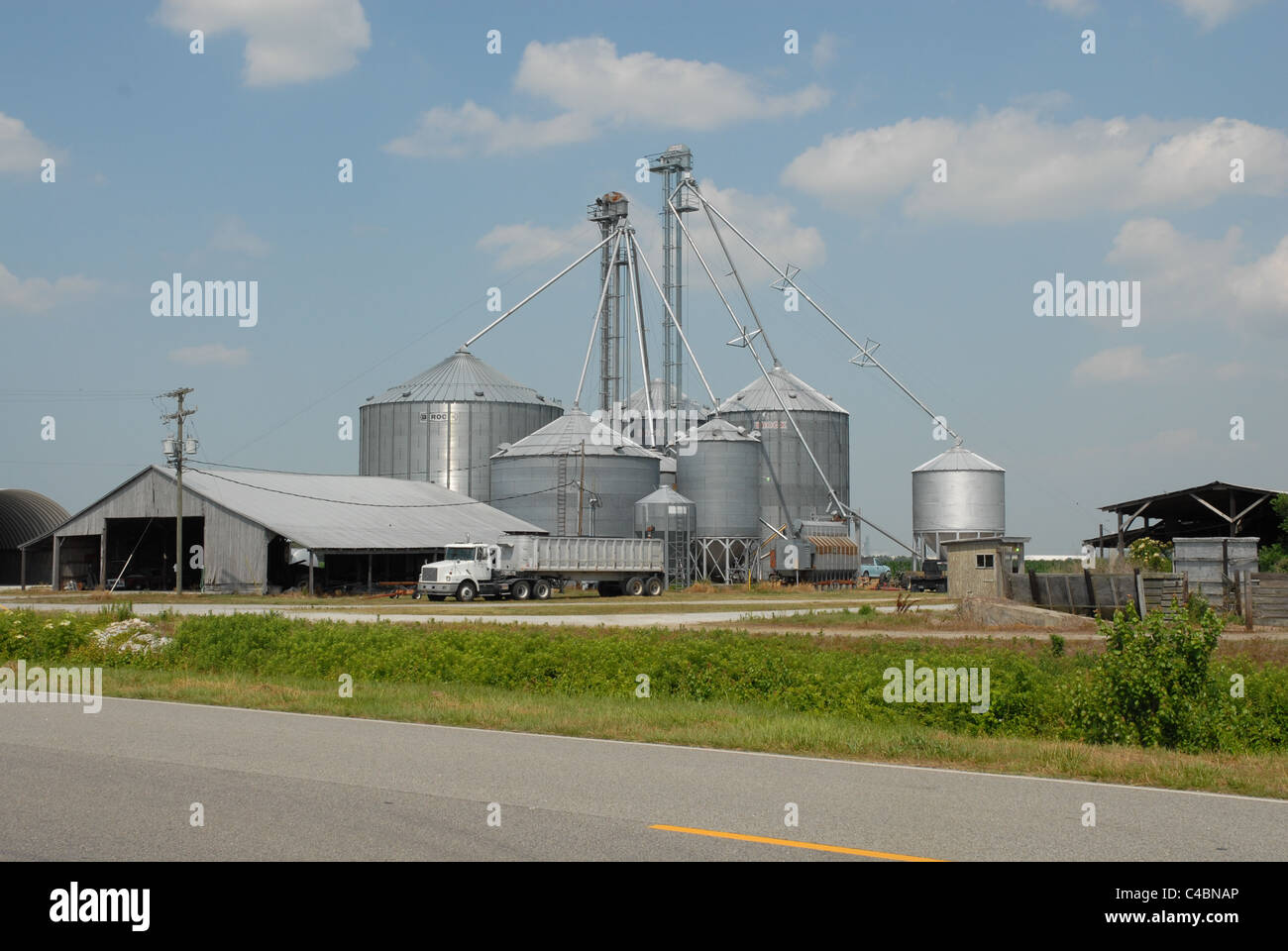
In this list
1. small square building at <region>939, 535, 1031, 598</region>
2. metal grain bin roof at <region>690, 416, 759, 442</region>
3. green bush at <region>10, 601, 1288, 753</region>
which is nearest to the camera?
green bush at <region>10, 601, 1288, 753</region>

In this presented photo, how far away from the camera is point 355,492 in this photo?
78312mm

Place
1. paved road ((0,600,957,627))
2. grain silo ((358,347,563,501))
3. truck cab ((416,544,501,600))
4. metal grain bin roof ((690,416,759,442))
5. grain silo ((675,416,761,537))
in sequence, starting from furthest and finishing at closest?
grain silo ((358,347,563,501)), metal grain bin roof ((690,416,759,442)), grain silo ((675,416,761,537)), truck cab ((416,544,501,600)), paved road ((0,600,957,627))

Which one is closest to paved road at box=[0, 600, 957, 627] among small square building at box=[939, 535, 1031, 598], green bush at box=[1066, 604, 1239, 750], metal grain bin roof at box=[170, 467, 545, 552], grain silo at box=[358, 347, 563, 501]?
small square building at box=[939, 535, 1031, 598]

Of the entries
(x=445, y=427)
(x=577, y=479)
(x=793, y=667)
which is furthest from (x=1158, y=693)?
(x=445, y=427)

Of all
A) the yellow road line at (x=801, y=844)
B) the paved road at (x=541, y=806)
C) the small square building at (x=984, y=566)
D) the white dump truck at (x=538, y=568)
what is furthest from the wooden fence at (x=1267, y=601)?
the white dump truck at (x=538, y=568)

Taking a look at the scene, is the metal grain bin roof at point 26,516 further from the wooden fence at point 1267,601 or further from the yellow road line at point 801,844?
the yellow road line at point 801,844

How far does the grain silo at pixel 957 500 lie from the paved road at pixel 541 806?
7906 cm

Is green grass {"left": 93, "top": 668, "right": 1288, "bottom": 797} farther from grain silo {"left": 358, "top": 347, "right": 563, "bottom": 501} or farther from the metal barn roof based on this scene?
grain silo {"left": 358, "top": 347, "right": 563, "bottom": 501}

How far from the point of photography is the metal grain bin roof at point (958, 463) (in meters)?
91.8

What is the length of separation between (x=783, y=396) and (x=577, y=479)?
20.2 meters

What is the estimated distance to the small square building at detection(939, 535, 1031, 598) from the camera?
43719mm

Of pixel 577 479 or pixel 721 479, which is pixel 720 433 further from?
pixel 577 479

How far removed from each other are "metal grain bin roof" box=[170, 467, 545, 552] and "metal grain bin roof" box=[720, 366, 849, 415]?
70.1 ft
